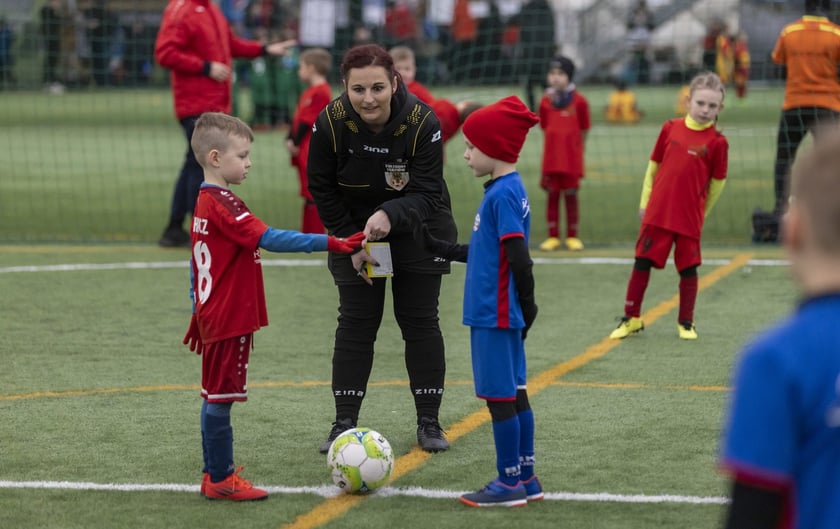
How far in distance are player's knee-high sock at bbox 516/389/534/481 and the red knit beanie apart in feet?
3.07

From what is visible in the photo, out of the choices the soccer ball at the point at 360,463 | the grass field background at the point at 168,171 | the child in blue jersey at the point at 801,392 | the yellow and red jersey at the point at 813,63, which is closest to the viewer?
the child in blue jersey at the point at 801,392

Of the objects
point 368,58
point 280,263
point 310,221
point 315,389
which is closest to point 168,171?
point 310,221

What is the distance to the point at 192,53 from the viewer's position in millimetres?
11758

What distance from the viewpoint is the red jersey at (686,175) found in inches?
326

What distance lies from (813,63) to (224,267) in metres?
7.99

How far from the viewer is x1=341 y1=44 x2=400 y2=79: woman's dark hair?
5.63 metres

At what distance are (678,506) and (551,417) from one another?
4.93 ft

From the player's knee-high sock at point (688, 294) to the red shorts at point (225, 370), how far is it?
158 inches

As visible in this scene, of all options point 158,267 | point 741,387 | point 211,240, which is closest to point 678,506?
point 211,240

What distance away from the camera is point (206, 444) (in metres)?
5.14

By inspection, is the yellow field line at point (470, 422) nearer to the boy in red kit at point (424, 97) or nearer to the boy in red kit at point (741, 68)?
the boy in red kit at point (424, 97)

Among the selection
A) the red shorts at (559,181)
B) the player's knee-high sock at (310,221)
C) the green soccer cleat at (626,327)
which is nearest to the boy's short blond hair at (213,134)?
the green soccer cleat at (626,327)

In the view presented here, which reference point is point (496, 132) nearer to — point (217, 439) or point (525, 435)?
point (525, 435)

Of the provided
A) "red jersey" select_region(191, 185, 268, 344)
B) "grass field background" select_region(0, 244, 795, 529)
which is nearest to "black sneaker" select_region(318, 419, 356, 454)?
"grass field background" select_region(0, 244, 795, 529)
